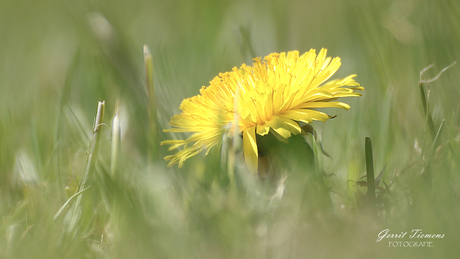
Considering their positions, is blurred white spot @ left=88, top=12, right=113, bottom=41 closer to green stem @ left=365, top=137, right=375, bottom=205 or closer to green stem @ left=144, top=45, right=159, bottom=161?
green stem @ left=144, top=45, right=159, bottom=161

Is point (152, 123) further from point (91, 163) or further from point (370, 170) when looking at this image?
point (370, 170)

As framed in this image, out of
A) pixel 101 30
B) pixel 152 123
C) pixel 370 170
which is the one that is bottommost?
pixel 370 170

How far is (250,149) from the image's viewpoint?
387 millimetres

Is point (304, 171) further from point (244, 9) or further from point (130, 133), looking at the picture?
point (244, 9)

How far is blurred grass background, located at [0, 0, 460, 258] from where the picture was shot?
273 millimetres

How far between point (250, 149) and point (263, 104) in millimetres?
54

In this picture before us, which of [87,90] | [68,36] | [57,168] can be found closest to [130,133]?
[57,168]

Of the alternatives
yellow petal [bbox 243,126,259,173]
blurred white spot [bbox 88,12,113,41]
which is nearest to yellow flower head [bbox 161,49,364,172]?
yellow petal [bbox 243,126,259,173]

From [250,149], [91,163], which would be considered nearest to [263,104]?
[250,149]

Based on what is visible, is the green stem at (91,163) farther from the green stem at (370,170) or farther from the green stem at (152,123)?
the green stem at (370,170)

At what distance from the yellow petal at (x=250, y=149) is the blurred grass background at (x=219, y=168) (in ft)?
0.09

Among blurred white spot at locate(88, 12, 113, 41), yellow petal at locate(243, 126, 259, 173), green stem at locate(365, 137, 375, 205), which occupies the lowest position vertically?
green stem at locate(365, 137, 375, 205)

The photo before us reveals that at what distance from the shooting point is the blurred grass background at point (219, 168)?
273mm

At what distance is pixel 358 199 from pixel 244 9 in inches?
34.8
